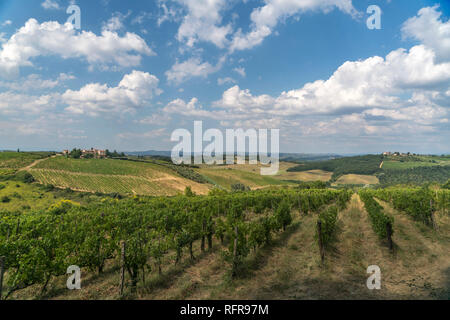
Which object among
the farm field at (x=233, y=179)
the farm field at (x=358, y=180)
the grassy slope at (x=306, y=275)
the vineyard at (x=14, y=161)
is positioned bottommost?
the farm field at (x=358, y=180)

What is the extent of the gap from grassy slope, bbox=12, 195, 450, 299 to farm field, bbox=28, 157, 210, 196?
231 feet

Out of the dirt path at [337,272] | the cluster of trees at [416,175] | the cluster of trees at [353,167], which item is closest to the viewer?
the dirt path at [337,272]

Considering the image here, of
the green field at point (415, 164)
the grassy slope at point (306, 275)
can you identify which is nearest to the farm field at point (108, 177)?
the grassy slope at point (306, 275)

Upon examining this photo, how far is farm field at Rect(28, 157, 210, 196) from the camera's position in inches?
3130

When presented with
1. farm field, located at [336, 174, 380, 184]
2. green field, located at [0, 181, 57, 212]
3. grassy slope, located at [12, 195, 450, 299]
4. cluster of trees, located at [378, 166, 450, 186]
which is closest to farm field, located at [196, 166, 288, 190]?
farm field, located at [336, 174, 380, 184]

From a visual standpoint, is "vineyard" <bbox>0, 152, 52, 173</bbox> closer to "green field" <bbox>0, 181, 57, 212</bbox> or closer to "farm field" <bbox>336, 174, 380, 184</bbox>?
"green field" <bbox>0, 181, 57, 212</bbox>

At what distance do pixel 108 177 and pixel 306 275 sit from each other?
94.8 meters

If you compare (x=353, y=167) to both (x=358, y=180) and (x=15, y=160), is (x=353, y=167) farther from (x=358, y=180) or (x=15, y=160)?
(x=15, y=160)

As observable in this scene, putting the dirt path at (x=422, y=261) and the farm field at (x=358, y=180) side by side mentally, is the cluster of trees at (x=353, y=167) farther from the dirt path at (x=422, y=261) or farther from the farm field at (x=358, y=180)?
the dirt path at (x=422, y=261)

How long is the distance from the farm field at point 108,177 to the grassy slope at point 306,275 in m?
70.4

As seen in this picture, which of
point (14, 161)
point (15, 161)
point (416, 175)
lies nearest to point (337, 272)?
point (15, 161)

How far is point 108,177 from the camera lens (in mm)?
89688

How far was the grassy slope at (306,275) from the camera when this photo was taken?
998 cm

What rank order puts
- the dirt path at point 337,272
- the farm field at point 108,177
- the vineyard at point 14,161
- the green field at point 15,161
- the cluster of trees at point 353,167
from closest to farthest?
the dirt path at point 337,272 < the farm field at point 108,177 < the vineyard at point 14,161 < the green field at point 15,161 < the cluster of trees at point 353,167
